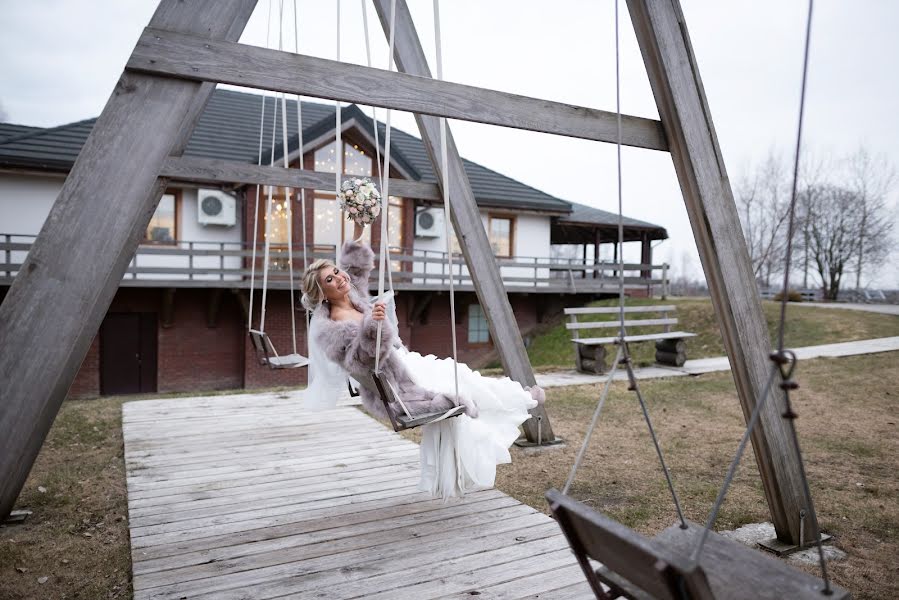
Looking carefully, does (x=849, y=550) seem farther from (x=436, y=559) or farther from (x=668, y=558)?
(x=668, y=558)

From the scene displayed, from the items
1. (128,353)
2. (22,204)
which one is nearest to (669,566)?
(128,353)

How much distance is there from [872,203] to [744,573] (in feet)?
100

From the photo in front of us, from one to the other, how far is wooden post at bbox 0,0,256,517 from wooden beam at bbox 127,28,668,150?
10cm

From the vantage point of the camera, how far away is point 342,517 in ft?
12.5

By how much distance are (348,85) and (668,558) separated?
2.28 metres

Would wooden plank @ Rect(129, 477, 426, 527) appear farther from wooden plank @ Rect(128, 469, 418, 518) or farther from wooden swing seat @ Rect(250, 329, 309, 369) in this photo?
wooden swing seat @ Rect(250, 329, 309, 369)

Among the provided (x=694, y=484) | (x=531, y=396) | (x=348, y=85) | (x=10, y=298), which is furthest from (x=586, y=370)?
(x=10, y=298)

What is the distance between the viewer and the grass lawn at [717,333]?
12.9 m

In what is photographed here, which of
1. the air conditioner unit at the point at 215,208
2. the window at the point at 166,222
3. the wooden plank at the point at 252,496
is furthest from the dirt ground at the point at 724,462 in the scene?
the window at the point at 166,222

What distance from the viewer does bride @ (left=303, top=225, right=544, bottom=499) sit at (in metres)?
3.52

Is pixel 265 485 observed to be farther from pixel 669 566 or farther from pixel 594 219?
pixel 594 219

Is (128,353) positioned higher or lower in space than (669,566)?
lower

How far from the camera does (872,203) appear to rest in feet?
86.8

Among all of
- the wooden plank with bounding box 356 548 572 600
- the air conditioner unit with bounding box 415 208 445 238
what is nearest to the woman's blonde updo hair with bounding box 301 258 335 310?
the wooden plank with bounding box 356 548 572 600
